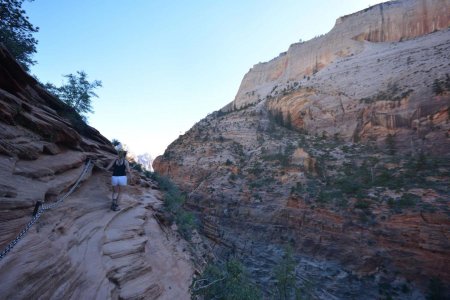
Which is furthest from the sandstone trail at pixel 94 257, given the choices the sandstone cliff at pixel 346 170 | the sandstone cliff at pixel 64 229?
the sandstone cliff at pixel 346 170

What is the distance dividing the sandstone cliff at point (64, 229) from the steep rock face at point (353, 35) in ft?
129

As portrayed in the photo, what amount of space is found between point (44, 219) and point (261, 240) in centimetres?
1547

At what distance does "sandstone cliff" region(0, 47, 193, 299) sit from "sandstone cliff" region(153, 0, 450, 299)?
9503 mm

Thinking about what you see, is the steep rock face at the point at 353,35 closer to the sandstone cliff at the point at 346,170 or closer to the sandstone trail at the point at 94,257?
the sandstone cliff at the point at 346,170

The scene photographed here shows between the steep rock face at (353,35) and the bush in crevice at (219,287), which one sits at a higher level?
the steep rock face at (353,35)

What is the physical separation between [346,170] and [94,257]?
20055 millimetres

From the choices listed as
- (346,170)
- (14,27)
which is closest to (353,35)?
(346,170)

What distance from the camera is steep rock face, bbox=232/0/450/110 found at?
123 feet

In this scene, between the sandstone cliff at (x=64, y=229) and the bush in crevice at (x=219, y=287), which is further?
the bush in crevice at (x=219, y=287)

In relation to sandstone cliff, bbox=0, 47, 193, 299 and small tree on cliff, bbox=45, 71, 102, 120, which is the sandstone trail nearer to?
sandstone cliff, bbox=0, 47, 193, 299

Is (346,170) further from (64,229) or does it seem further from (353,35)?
(353,35)

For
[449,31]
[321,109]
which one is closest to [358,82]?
[321,109]

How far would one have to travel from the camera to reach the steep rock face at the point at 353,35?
37.6m

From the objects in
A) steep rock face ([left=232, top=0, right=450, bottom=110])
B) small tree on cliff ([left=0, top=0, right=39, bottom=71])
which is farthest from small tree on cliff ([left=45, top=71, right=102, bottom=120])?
steep rock face ([left=232, top=0, right=450, bottom=110])
